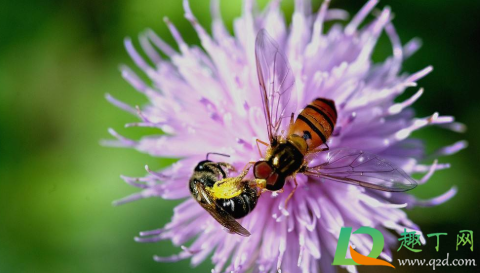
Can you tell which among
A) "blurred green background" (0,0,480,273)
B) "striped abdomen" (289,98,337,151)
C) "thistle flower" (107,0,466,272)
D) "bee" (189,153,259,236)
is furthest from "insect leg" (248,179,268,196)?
"blurred green background" (0,0,480,273)

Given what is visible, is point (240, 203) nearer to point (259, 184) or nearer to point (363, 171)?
point (259, 184)

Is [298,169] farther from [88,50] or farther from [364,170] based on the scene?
[88,50]

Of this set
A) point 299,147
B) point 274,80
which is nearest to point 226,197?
point 299,147

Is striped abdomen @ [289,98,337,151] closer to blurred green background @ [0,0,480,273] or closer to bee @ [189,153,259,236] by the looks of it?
bee @ [189,153,259,236]

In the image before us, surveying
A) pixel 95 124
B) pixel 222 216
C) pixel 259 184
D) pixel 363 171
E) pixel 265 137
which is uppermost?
pixel 95 124

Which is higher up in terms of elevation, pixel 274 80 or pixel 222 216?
pixel 274 80

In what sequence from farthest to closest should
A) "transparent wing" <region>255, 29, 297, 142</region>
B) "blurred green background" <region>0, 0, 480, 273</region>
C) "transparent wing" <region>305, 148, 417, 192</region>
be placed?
"blurred green background" <region>0, 0, 480, 273</region>, "transparent wing" <region>255, 29, 297, 142</region>, "transparent wing" <region>305, 148, 417, 192</region>

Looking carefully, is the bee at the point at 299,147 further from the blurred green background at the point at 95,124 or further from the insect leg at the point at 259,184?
the blurred green background at the point at 95,124
